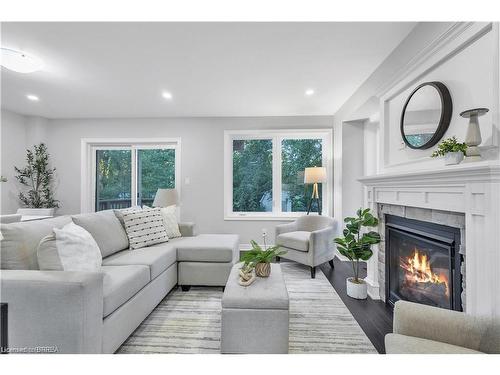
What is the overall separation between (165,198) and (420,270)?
3324 mm

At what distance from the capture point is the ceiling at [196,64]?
1887 mm

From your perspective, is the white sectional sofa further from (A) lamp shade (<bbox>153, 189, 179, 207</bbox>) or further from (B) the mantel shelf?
(B) the mantel shelf

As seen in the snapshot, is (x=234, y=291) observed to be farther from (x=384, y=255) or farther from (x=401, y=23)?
(x=401, y=23)

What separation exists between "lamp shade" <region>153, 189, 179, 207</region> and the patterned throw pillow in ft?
2.95

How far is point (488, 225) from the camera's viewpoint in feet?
3.76

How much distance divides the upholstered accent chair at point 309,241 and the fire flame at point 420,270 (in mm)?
994

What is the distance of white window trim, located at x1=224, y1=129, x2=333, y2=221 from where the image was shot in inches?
161

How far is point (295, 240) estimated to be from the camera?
306cm

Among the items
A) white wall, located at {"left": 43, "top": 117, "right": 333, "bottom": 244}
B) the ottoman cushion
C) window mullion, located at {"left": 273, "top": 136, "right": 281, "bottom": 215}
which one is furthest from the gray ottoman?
window mullion, located at {"left": 273, "top": 136, "right": 281, "bottom": 215}

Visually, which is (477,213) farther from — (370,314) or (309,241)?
(309,241)

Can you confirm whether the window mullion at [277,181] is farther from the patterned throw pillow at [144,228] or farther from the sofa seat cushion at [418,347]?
the sofa seat cushion at [418,347]

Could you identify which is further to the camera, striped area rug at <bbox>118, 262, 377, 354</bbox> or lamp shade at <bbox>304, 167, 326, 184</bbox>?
lamp shade at <bbox>304, 167, 326, 184</bbox>
